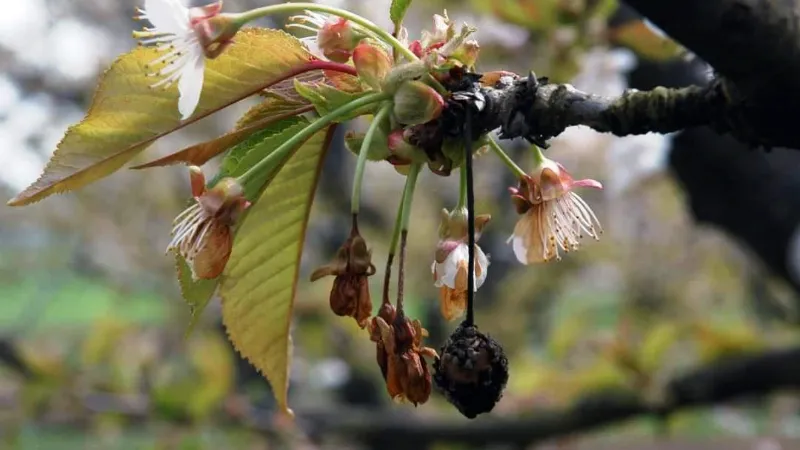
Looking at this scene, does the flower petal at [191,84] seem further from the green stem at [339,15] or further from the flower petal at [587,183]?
the flower petal at [587,183]

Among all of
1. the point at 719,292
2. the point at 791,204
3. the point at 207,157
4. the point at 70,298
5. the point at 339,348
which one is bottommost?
the point at 70,298

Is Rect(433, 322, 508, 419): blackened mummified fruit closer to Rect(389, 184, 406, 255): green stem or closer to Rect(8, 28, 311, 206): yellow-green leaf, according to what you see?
Rect(389, 184, 406, 255): green stem

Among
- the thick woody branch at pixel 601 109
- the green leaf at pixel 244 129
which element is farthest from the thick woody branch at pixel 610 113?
Answer: the green leaf at pixel 244 129

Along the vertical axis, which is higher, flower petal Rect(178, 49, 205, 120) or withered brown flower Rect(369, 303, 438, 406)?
flower petal Rect(178, 49, 205, 120)

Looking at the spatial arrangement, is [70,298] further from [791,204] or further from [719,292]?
[791,204]

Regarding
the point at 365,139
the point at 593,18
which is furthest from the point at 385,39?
the point at 593,18

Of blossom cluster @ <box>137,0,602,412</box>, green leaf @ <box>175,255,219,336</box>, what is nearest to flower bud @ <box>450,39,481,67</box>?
blossom cluster @ <box>137,0,602,412</box>

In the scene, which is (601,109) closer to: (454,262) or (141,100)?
(454,262)
